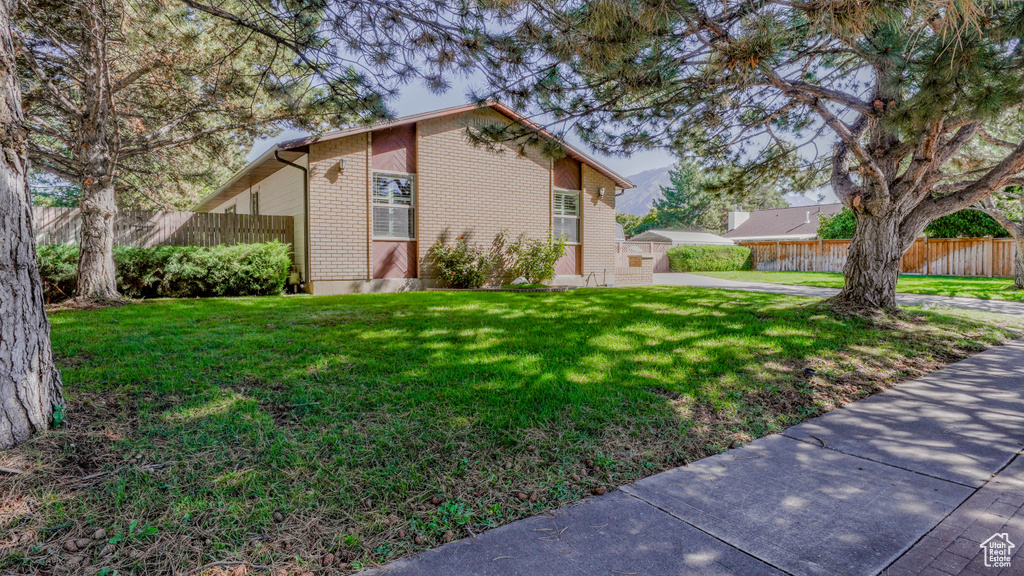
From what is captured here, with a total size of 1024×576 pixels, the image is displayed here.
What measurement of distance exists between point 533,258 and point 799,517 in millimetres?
10635

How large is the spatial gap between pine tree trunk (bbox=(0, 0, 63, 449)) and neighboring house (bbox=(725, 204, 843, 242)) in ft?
122

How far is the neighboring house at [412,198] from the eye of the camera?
10.4 metres

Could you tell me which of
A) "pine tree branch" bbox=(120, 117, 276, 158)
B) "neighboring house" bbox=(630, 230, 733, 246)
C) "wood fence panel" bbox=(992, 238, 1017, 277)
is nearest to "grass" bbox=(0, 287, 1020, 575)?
"pine tree branch" bbox=(120, 117, 276, 158)

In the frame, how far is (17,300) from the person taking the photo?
98.4 inches

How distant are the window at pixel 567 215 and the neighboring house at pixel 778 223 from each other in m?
25.8

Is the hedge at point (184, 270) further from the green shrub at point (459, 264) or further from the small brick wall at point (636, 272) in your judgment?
the small brick wall at point (636, 272)

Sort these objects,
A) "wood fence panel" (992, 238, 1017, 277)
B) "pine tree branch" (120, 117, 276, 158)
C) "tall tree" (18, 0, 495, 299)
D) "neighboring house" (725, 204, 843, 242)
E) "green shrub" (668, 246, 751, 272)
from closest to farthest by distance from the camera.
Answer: "tall tree" (18, 0, 495, 299) < "pine tree branch" (120, 117, 276, 158) < "wood fence panel" (992, 238, 1017, 277) < "green shrub" (668, 246, 751, 272) < "neighboring house" (725, 204, 843, 242)

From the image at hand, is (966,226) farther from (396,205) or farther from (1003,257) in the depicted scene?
(396,205)

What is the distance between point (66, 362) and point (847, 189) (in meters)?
9.77

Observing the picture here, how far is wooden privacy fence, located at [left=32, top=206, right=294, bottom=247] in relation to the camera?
9.71 metres

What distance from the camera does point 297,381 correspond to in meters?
3.64

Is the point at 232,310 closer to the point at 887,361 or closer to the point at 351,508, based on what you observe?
the point at 351,508

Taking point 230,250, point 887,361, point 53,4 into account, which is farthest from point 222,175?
point 887,361
